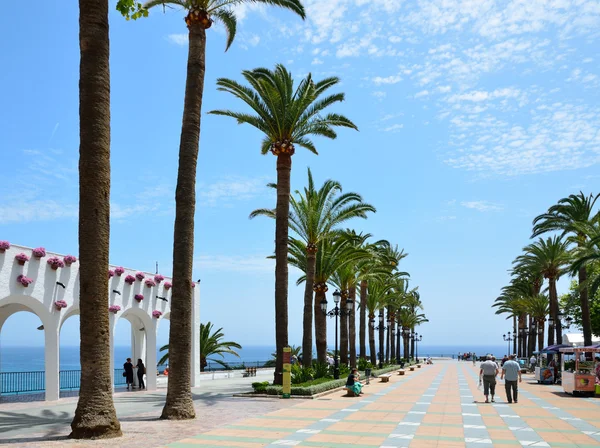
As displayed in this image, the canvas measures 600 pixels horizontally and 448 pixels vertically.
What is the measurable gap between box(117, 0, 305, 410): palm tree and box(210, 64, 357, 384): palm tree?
23.2 feet

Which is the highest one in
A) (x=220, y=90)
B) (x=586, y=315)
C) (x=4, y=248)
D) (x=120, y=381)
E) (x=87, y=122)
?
(x=220, y=90)

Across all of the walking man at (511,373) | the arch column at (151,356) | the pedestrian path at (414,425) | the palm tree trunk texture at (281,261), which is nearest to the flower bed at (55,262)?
the arch column at (151,356)

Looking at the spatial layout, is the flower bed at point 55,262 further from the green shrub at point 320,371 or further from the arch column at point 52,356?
the green shrub at point 320,371

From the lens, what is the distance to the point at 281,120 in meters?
26.2

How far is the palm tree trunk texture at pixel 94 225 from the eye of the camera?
12828 millimetres

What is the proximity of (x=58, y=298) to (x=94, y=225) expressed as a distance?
9.84m

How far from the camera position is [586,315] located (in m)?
42.7

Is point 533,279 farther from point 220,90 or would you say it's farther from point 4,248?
point 4,248

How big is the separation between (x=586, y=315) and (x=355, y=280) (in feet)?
52.5

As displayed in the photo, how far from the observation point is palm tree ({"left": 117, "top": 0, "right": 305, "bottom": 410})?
16188mm

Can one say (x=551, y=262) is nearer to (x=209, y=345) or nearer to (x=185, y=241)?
(x=209, y=345)

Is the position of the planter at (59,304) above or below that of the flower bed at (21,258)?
below

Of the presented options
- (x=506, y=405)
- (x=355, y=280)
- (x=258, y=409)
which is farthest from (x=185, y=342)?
(x=355, y=280)

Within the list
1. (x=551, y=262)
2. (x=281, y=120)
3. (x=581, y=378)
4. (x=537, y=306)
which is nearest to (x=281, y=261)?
(x=281, y=120)
